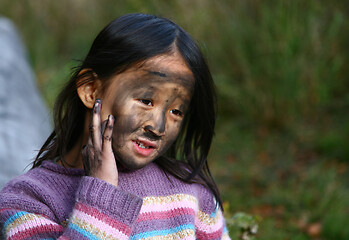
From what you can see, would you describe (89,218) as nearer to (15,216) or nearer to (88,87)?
(15,216)

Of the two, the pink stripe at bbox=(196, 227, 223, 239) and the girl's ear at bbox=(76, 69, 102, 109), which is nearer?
the girl's ear at bbox=(76, 69, 102, 109)

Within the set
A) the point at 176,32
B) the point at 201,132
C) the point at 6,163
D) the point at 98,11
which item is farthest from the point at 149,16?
the point at 98,11

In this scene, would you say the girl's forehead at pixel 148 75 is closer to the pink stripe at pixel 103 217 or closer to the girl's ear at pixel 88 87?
the girl's ear at pixel 88 87

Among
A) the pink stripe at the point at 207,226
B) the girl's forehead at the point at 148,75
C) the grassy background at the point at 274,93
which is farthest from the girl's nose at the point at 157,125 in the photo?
the grassy background at the point at 274,93

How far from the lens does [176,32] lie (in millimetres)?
1946

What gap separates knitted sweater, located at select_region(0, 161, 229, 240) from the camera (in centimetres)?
175

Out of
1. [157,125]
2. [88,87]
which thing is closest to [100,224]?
[157,125]

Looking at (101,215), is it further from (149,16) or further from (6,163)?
(6,163)

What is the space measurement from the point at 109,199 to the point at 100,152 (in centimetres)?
16

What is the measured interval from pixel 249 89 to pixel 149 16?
4211 millimetres

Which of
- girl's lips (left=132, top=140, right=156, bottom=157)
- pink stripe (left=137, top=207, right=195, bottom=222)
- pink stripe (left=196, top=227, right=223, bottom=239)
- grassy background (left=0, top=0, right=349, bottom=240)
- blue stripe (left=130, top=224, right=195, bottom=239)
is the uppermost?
girl's lips (left=132, top=140, right=156, bottom=157)

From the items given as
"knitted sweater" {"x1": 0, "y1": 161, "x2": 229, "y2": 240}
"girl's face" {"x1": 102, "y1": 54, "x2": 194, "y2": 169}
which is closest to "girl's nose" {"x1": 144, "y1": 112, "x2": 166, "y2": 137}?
"girl's face" {"x1": 102, "y1": 54, "x2": 194, "y2": 169}

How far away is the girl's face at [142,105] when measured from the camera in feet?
6.07

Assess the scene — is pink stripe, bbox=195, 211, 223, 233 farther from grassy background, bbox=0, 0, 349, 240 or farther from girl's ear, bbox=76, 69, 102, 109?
grassy background, bbox=0, 0, 349, 240
